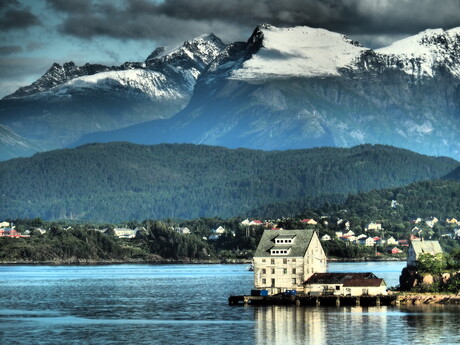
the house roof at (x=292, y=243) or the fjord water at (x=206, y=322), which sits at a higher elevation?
the house roof at (x=292, y=243)

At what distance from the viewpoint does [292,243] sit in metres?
140

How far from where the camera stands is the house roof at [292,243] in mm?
139125

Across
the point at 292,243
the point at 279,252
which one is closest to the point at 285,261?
the point at 279,252

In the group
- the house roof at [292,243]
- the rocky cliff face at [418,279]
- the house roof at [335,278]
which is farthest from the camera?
the rocky cliff face at [418,279]

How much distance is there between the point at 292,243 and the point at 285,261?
2645mm

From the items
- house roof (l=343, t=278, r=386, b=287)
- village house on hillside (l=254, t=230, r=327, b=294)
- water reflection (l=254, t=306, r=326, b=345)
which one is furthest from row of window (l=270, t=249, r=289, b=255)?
house roof (l=343, t=278, r=386, b=287)

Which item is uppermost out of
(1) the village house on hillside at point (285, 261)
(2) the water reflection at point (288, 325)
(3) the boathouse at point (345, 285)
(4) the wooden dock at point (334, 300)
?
(1) the village house on hillside at point (285, 261)

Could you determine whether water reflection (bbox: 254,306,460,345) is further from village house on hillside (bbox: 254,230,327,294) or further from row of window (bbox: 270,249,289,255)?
row of window (bbox: 270,249,289,255)

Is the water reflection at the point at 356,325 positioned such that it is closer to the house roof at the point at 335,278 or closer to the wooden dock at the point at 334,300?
the wooden dock at the point at 334,300

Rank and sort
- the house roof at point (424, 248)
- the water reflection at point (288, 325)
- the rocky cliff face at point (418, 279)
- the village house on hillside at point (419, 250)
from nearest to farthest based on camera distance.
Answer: the water reflection at point (288, 325), the rocky cliff face at point (418, 279), the village house on hillside at point (419, 250), the house roof at point (424, 248)

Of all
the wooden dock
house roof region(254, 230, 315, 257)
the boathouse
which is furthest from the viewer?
house roof region(254, 230, 315, 257)

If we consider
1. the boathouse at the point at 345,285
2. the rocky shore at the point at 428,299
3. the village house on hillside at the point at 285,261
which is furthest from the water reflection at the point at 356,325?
the village house on hillside at the point at 285,261

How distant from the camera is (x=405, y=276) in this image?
14662 cm

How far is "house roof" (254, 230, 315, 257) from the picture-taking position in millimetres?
139125
